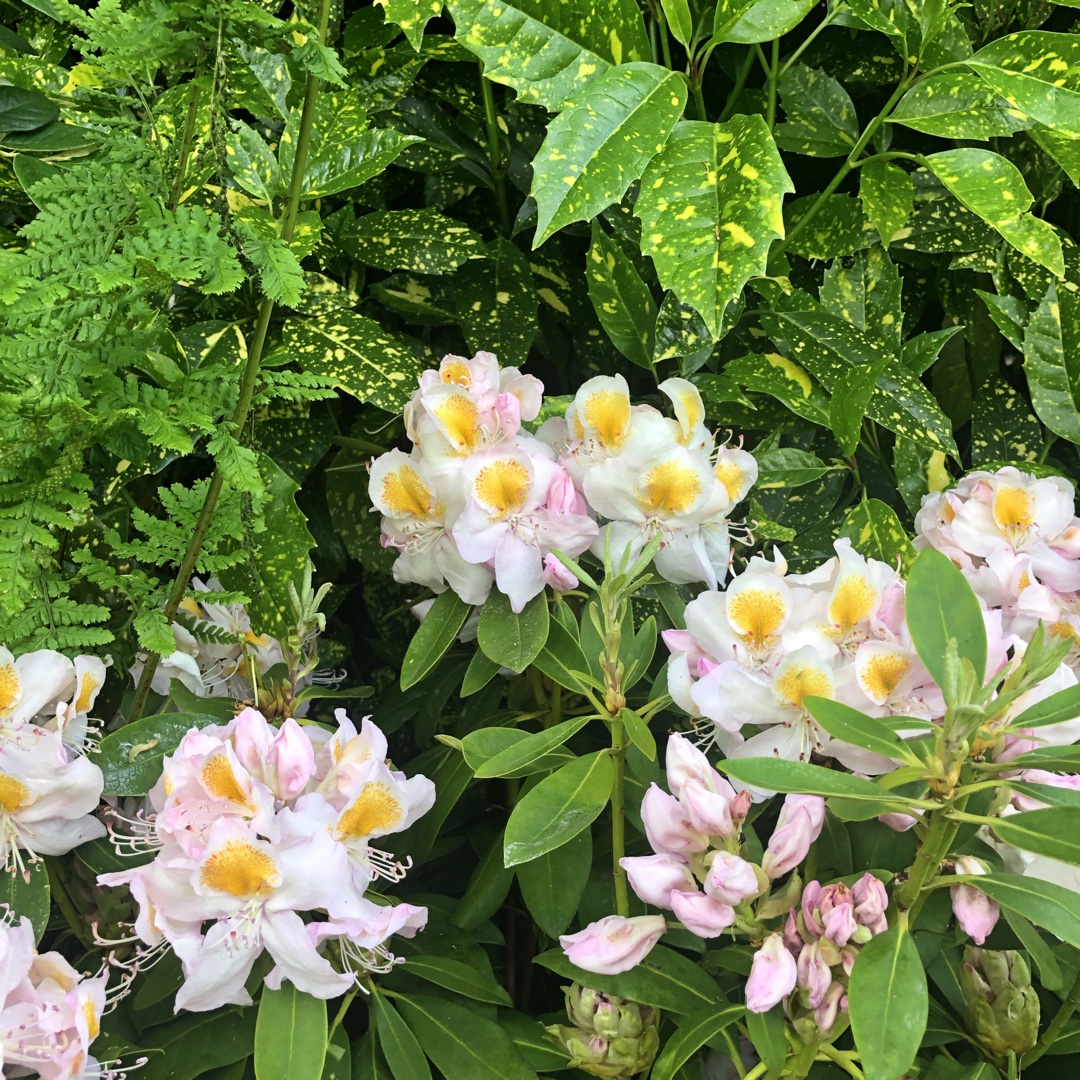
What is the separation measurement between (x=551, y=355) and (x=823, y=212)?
0.32m

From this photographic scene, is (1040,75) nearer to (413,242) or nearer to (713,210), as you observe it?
(713,210)

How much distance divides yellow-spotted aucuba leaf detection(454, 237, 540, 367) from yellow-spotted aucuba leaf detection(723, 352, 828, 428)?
8.0 inches

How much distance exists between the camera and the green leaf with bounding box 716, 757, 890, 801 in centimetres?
43

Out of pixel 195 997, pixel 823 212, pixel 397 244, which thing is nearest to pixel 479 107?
pixel 397 244

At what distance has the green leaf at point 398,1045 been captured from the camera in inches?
23.5

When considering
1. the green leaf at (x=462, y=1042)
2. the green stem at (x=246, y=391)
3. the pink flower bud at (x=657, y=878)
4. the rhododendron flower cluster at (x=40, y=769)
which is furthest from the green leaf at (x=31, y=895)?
the pink flower bud at (x=657, y=878)

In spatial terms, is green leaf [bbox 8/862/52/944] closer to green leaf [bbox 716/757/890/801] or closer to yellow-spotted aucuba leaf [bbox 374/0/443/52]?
green leaf [bbox 716/757/890/801]

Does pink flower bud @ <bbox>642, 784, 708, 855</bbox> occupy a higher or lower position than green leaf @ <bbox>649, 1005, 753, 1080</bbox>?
higher

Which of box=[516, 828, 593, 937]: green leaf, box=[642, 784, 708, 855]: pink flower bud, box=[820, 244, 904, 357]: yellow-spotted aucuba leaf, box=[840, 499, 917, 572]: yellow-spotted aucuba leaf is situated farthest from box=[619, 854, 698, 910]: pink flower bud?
box=[820, 244, 904, 357]: yellow-spotted aucuba leaf

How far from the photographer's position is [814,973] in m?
0.49

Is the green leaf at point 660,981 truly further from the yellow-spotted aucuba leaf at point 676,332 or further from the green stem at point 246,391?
the yellow-spotted aucuba leaf at point 676,332

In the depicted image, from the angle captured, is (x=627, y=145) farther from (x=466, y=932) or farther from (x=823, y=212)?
(x=466, y=932)

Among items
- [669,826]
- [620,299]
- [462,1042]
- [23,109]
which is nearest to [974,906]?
[669,826]

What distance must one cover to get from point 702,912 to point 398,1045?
9.1 inches
